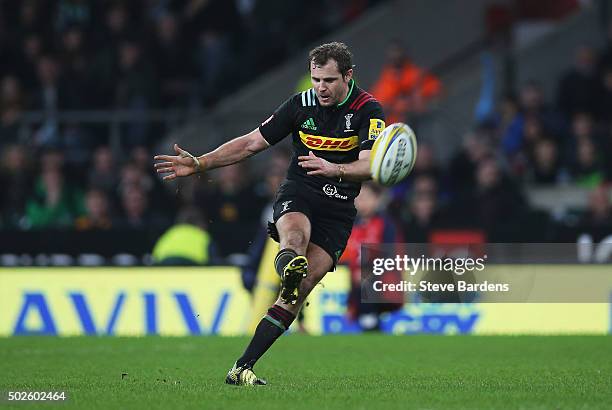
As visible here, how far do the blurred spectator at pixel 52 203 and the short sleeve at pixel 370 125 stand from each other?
9.48m

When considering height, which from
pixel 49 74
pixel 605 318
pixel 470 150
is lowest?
pixel 605 318

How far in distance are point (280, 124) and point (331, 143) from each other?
387mm

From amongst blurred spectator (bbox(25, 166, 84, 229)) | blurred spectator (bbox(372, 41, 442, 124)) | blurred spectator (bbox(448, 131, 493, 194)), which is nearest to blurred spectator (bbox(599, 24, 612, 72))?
blurred spectator (bbox(448, 131, 493, 194))

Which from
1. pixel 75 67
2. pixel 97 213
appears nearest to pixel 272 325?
pixel 97 213

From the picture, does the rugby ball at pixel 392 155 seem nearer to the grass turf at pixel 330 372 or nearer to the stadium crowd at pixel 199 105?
the grass turf at pixel 330 372

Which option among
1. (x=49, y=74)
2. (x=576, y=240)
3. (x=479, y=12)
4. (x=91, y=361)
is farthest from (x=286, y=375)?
(x=479, y=12)

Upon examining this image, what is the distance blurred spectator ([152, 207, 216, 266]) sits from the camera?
49.2 ft

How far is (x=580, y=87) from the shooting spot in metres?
18.5

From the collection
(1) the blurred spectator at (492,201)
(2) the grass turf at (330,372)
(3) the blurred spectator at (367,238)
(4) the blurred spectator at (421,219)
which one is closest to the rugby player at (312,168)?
(2) the grass turf at (330,372)

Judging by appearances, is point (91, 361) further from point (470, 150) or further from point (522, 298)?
point (470, 150)

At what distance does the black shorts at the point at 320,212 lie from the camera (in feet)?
28.9

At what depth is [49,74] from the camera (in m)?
20.5

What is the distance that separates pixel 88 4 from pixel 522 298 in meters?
10.9

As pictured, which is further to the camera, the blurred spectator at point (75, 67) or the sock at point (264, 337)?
the blurred spectator at point (75, 67)
